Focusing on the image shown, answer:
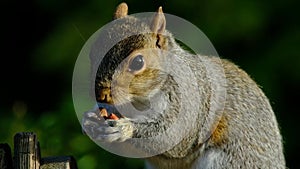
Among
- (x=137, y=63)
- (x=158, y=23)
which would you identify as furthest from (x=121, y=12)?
(x=137, y=63)

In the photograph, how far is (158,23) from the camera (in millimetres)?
2541

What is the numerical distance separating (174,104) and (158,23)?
250 mm

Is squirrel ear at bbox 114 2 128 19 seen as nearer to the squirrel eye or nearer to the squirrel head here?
the squirrel head

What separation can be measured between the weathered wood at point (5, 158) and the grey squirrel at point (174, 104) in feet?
0.87

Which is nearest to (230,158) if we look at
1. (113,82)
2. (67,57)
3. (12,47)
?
(113,82)

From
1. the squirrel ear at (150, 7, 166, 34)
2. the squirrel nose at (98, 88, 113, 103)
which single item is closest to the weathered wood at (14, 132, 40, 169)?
the squirrel nose at (98, 88, 113, 103)

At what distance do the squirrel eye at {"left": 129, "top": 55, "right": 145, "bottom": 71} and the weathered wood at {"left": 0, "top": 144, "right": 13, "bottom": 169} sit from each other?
1.39ft

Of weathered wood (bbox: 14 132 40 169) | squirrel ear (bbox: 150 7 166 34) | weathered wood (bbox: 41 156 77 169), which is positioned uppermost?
squirrel ear (bbox: 150 7 166 34)

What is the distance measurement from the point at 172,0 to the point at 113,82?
97.5 inches

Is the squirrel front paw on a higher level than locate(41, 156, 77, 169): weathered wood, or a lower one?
higher

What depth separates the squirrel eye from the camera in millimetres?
2412

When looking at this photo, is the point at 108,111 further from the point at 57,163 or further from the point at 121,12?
the point at 121,12

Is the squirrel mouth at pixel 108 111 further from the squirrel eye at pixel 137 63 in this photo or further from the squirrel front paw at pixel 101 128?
the squirrel eye at pixel 137 63

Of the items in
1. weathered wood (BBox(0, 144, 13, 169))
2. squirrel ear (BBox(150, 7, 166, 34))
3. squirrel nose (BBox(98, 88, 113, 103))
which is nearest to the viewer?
weathered wood (BBox(0, 144, 13, 169))
